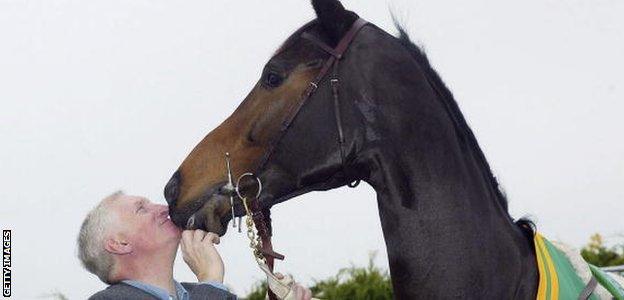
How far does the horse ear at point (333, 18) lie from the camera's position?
3574 millimetres

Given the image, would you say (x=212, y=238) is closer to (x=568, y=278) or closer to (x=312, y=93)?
(x=312, y=93)

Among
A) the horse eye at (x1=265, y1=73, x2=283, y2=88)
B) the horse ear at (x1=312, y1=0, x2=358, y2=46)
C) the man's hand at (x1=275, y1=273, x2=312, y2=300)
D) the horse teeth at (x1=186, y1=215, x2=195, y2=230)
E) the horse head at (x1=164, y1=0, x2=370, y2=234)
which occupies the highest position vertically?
the horse ear at (x1=312, y1=0, x2=358, y2=46)

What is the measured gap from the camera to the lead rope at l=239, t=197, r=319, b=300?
3486 mm

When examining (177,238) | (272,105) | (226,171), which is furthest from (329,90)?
(177,238)

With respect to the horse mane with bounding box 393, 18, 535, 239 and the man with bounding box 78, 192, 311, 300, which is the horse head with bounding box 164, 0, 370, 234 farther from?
the horse mane with bounding box 393, 18, 535, 239

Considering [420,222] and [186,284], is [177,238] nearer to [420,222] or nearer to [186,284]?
[186,284]

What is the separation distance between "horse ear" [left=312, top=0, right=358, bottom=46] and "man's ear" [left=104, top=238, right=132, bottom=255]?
957 millimetres

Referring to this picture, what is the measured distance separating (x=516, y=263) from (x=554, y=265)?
12 cm

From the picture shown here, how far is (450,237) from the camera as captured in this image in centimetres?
330

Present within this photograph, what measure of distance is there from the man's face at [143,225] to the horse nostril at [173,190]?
1.8 inches

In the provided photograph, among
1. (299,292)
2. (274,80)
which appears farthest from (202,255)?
(274,80)

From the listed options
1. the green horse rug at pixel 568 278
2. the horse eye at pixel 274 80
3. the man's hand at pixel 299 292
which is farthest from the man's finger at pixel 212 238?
the green horse rug at pixel 568 278

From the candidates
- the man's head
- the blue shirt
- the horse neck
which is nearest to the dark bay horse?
the horse neck

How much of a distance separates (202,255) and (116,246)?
0.30 m
